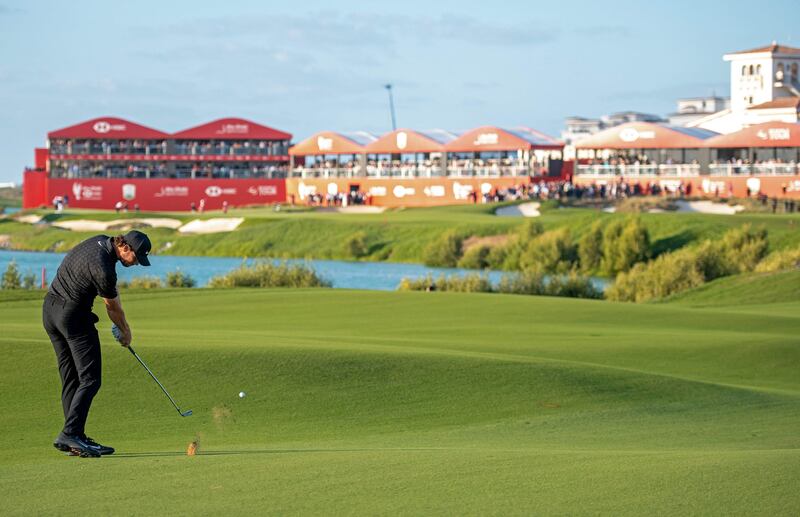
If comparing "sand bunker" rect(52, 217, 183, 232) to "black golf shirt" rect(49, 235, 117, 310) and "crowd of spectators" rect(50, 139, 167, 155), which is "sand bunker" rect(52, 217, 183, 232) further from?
"black golf shirt" rect(49, 235, 117, 310)

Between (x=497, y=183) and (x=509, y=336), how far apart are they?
65.0 m

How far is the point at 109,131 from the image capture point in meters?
98.2

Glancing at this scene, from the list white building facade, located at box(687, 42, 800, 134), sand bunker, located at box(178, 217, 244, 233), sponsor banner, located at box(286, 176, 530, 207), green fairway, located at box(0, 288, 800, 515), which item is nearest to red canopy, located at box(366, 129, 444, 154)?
sponsor banner, located at box(286, 176, 530, 207)

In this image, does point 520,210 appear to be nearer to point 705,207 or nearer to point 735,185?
point 705,207

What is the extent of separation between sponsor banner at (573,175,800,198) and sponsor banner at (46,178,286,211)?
3111 centimetres

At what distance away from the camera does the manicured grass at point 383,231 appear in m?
56.8

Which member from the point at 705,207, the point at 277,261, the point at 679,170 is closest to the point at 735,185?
the point at 679,170

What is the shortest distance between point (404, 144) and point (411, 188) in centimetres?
358

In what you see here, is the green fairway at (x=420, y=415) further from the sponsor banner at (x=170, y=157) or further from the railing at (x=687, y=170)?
the sponsor banner at (x=170, y=157)

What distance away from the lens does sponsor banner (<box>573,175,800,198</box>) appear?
74.7 m

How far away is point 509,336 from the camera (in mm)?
21156

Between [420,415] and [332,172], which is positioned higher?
[332,172]

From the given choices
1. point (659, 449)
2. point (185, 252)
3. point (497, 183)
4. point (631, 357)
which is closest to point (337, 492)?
point (659, 449)

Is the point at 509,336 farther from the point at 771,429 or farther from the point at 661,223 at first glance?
the point at 661,223
